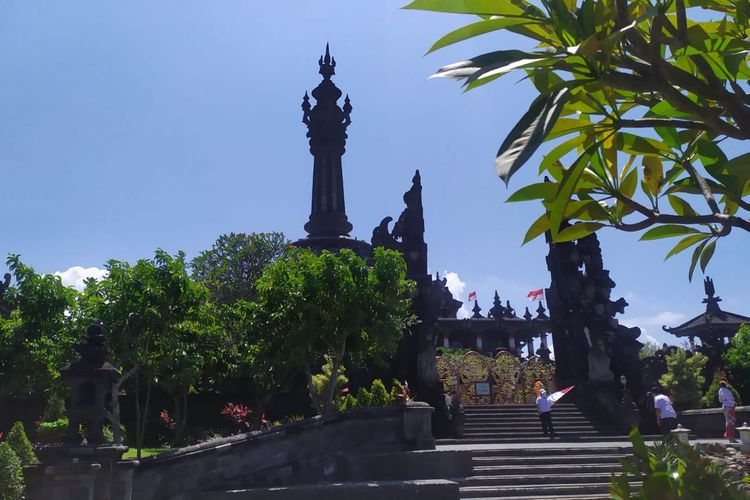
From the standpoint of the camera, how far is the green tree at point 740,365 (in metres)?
30.5

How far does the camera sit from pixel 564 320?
26297mm

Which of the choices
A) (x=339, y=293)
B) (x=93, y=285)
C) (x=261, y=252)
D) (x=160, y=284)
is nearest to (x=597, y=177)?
(x=339, y=293)

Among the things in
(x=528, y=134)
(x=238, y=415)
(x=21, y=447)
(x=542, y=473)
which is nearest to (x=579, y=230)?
(x=528, y=134)

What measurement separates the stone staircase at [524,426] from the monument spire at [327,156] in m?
20.8

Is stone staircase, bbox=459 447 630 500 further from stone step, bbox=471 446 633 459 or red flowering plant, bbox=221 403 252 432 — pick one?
red flowering plant, bbox=221 403 252 432

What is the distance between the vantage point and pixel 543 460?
14.3 meters

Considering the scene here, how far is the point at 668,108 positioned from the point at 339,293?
11439mm

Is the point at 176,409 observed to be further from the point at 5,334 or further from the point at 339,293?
the point at 339,293

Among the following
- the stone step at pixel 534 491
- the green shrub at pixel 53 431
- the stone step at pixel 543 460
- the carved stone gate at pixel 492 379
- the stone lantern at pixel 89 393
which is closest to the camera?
the stone lantern at pixel 89 393

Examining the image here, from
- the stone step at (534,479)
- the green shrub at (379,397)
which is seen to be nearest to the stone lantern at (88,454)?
the stone step at (534,479)

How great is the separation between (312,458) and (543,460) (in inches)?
203

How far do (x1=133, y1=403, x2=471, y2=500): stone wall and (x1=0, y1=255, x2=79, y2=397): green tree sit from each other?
349 inches

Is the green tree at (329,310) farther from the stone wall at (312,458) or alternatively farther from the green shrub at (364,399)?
the stone wall at (312,458)

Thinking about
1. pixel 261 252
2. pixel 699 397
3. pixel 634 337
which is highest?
pixel 261 252
